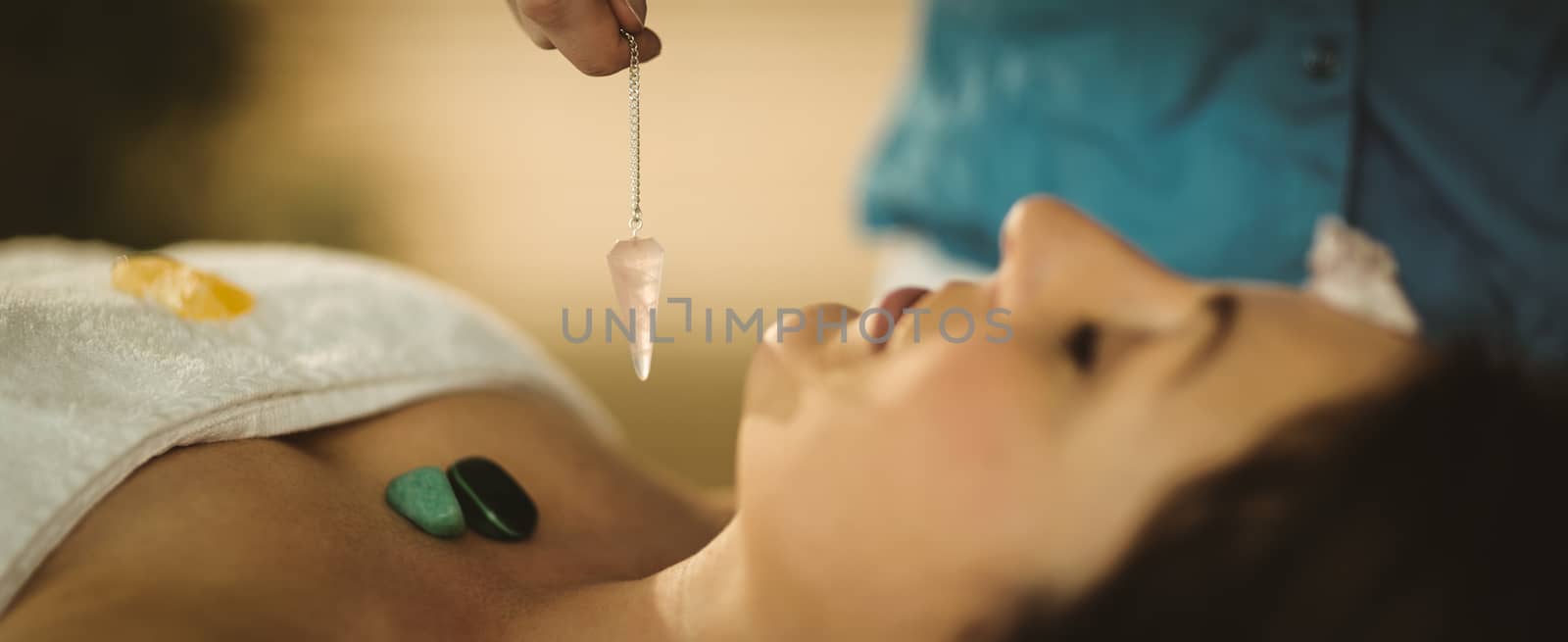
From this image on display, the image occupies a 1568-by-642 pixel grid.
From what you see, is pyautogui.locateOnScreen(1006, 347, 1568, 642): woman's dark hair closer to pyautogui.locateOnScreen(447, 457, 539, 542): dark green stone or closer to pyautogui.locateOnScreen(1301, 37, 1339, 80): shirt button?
pyautogui.locateOnScreen(447, 457, 539, 542): dark green stone

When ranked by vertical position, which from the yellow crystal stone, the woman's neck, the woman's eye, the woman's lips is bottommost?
the woman's neck

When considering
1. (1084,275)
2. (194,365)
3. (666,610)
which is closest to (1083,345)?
(1084,275)

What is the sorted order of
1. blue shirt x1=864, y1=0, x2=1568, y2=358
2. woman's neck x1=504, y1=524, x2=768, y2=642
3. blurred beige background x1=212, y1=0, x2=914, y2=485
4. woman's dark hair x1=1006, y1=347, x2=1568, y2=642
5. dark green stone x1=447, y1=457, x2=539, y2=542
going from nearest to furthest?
woman's dark hair x1=1006, y1=347, x2=1568, y2=642 → woman's neck x1=504, y1=524, x2=768, y2=642 → dark green stone x1=447, y1=457, x2=539, y2=542 → blue shirt x1=864, y1=0, x2=1568, y2=358 → blurred beige background x1=212, y1=0, x2=914, y2=485

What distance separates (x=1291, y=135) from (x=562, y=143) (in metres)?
1.68

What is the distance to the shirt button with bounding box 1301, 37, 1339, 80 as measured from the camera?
1.20m

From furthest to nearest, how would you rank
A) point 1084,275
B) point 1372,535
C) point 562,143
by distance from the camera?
point 562,143 < point 1084,275 < point 1372,535

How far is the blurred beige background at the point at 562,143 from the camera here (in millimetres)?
2436

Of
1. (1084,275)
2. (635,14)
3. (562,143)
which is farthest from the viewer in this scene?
(562,143)

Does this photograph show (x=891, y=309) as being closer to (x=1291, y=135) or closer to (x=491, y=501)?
(x=491, y=501)

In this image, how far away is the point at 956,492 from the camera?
0.67 m

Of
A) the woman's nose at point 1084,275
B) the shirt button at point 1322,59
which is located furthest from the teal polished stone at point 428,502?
the shirt button at point 1322,59

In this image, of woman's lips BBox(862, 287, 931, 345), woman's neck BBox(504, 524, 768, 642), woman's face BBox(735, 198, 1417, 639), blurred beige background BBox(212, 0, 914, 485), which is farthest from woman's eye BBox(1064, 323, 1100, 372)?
blurred beige background BBox(212, 0, 914, 485)

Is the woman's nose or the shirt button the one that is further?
the shirt button

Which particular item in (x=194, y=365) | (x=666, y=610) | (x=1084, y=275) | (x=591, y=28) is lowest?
(x=666, y=610)
